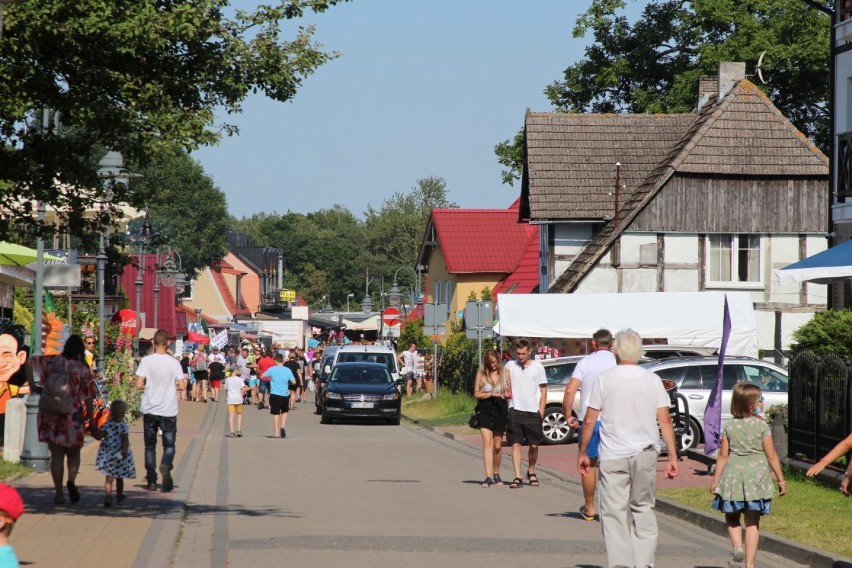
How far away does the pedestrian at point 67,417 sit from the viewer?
1374cm

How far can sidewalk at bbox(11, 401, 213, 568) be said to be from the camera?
10250mm

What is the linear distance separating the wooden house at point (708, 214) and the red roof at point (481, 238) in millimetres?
17251

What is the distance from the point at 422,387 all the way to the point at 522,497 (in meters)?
32.7

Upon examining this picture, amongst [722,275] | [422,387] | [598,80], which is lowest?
[422,387]

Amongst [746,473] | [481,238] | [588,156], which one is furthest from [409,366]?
[746,473]

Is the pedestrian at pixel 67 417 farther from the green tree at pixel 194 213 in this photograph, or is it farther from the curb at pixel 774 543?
the green tree at pixel 194 213

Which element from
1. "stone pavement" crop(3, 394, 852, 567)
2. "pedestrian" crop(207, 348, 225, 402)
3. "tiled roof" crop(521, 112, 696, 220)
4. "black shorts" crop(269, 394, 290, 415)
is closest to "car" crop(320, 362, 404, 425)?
"black shorts" crop(269, 394, 290, 415)

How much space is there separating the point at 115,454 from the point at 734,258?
28.5m

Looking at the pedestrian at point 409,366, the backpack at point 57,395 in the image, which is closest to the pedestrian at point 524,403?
the backpack at point 57,395

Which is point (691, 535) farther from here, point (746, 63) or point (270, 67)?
point (746, 63)

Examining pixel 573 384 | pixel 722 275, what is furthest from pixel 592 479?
pixel 722 275

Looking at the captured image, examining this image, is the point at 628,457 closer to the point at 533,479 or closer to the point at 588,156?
the point at 533,479

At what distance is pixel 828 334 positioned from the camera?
18.9m

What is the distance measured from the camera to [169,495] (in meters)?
15.5
